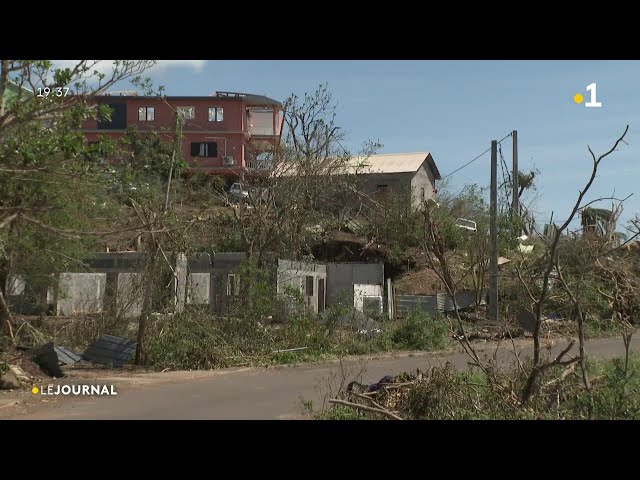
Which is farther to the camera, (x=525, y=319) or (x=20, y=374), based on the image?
(x=525, y=319)

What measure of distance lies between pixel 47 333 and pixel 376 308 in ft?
32.9

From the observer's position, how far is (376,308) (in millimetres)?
23016


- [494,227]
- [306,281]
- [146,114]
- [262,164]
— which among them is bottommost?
[306,281]

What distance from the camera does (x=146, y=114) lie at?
4284cm

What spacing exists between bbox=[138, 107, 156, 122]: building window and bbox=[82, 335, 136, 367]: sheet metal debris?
28.5 meters

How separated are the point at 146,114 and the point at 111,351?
97.5 feet

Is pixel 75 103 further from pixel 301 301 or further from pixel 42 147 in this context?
pixel 301 301

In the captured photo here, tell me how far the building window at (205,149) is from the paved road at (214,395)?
34.0 metres

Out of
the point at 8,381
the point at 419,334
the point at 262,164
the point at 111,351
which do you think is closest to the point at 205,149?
the point at 262,164

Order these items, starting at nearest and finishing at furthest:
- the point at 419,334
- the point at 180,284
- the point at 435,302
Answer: the point at 180,284 < the point at 419,334 < the point at 435,302

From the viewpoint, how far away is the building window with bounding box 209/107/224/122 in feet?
160
